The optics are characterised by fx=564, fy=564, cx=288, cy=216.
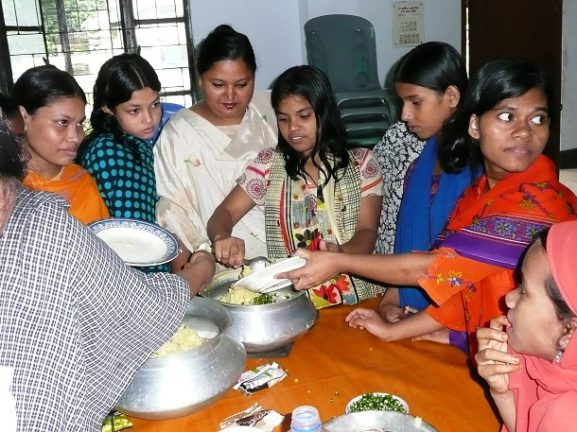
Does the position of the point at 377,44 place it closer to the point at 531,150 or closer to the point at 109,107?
the point at 109,107

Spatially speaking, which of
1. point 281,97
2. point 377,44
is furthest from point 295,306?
point 377,44

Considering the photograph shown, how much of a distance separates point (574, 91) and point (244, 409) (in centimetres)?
710

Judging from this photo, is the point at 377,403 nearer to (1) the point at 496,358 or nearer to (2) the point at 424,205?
(1) the point at 496,358

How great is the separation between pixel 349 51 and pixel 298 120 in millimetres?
3370

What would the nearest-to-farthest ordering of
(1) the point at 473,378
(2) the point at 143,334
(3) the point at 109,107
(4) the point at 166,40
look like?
(2) the point at 143,334, (1) the point at 473,378, (3) the point at 109,107, (4) the point at 166,40

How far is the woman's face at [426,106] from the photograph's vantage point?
2107 millimetres

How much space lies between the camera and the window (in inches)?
230

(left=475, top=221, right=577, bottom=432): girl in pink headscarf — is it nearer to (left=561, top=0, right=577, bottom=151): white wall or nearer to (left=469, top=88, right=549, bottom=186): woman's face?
(left=469, top=88, right=549, bottom=186): woman's face

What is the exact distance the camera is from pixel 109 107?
2.39 meters

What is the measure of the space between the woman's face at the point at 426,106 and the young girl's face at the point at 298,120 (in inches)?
14.2

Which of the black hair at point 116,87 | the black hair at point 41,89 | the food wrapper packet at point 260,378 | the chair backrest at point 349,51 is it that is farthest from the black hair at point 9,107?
the chair backrest at point 349,51

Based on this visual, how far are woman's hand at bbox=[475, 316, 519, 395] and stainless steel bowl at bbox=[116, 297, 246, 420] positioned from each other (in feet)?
1.92

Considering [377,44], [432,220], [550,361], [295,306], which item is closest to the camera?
[550,361]

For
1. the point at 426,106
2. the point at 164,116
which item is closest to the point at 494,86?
the point at 426,106
